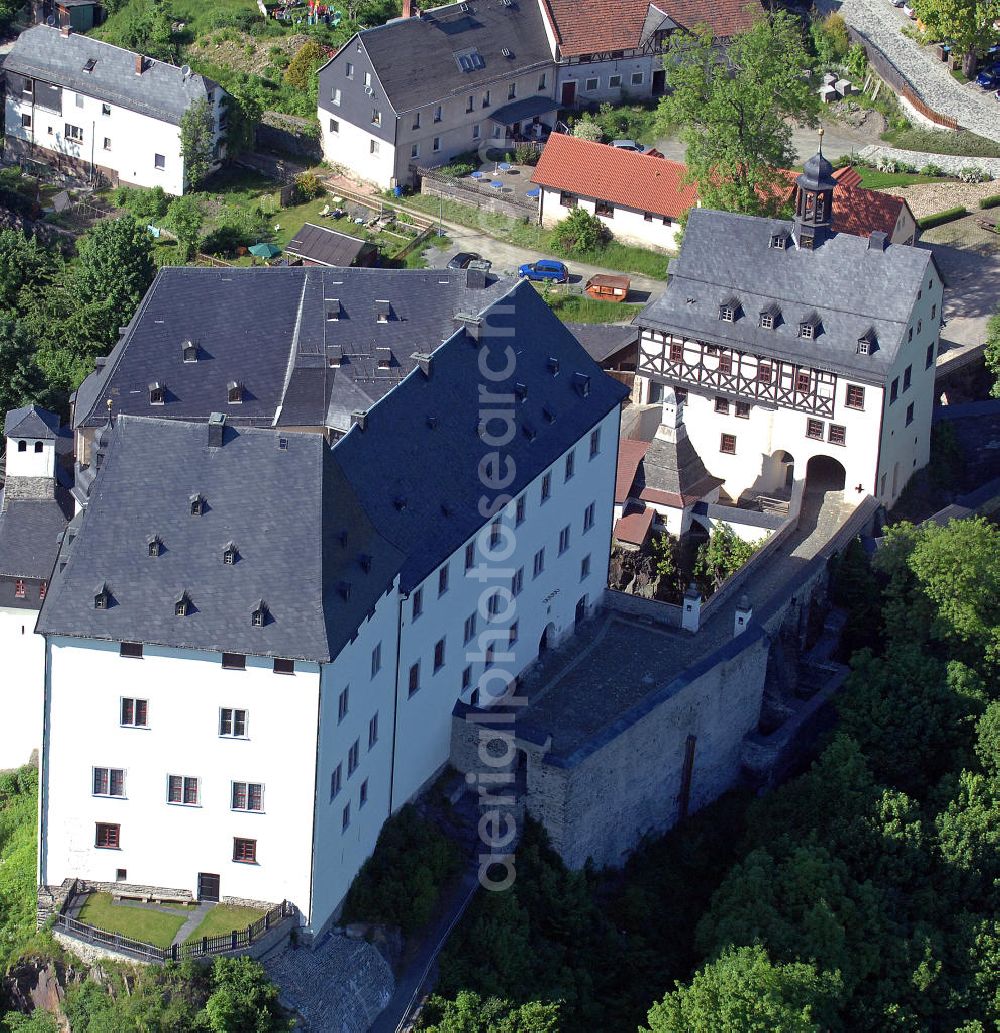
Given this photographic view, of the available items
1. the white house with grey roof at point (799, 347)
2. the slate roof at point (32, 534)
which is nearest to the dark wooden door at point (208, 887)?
the slate roof at point (32, 534)

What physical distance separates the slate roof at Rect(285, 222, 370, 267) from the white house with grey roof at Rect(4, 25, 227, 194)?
568 inches

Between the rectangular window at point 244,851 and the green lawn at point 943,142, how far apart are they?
81126 millimetres

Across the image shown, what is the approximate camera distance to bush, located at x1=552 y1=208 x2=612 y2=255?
13150 cm

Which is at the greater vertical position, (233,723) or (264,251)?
(264,251)

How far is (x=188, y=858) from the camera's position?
7875 cm

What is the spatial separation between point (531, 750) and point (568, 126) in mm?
66117

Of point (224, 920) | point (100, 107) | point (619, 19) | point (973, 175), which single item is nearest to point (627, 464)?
point (224, 920)

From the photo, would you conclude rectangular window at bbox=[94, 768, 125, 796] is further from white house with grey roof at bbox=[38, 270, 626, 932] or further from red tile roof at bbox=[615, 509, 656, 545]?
red tile roof at bbox=[615, 509, 656, 545]

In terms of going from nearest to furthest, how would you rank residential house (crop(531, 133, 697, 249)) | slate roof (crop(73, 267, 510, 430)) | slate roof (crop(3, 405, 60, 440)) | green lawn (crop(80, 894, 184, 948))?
green lawn (crop(80, 894, 184, 948)) → slate roof (crop(3, 405, 60, 440)) → slate roof (crop(73, 267, 510, 430)) → residential house (crop(531, 133, 697, 249))

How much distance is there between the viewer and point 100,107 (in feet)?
486

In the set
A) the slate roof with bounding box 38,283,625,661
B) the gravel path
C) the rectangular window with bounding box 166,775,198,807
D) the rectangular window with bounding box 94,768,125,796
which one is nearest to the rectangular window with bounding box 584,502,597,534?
the slate roof with bounding box 38,283,625,661

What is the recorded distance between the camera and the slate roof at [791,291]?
109 metres

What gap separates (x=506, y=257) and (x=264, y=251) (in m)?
14.0

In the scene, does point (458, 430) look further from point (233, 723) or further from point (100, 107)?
point (100, 107)
